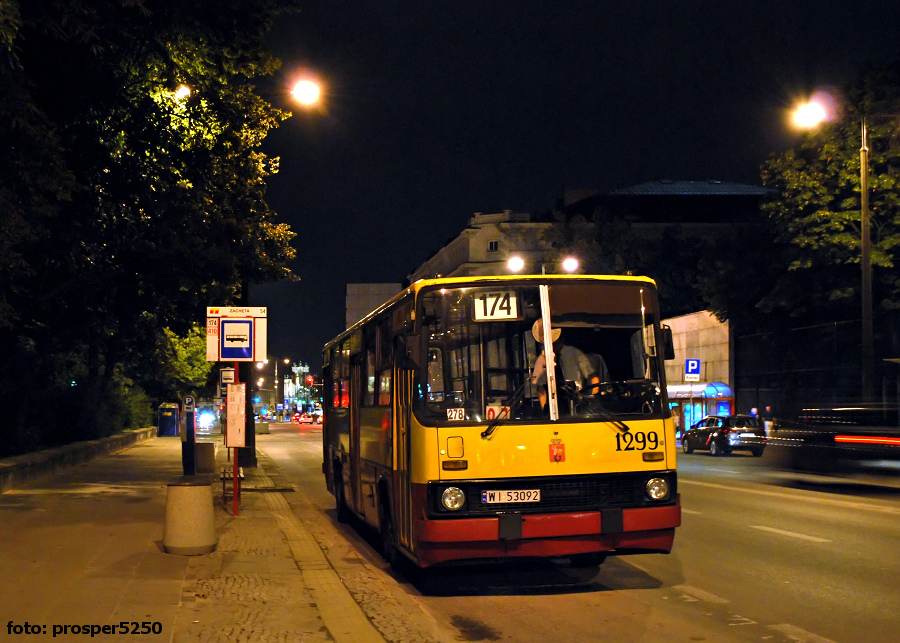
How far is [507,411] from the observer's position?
30.4ft

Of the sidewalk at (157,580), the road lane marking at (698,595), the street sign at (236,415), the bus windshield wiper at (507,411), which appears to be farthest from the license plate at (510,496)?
the street sign at (236,415)

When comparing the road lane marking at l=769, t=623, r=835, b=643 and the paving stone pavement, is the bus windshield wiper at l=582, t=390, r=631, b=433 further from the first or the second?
the paving stone pavement

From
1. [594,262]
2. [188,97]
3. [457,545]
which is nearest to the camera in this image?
[457,545]

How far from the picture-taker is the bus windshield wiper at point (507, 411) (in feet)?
29.9

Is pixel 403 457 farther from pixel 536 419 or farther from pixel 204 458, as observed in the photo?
pixel 204 458

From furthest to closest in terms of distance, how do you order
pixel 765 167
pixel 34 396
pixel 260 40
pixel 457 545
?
pixel 765 167, pixel 34 396, pixel 260 40, pixel 457 545

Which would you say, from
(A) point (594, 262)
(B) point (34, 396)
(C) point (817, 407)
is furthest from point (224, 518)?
(A) point (594, 262)

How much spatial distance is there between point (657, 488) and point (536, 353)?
5.40 feet

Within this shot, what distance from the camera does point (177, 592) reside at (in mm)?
9234

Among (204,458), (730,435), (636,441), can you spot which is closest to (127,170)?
(204,458)

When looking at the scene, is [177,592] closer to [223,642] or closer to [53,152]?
[223,642]

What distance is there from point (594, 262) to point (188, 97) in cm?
4542

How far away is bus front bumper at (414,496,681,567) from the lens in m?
8.99

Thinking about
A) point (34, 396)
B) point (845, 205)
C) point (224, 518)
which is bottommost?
point (224, 518)
